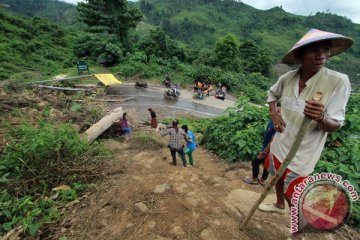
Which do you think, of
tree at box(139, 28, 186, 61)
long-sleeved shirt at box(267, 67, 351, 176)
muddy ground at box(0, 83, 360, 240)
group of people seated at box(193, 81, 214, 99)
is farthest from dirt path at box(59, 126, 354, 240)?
tree at box(139, 28, 186, 61)

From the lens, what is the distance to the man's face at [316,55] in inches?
74.4

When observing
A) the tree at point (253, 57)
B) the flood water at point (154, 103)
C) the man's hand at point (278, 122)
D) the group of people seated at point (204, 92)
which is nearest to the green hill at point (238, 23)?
the tree at point (253, 57)

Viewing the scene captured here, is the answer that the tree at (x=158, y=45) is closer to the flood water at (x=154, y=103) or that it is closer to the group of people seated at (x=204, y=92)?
the group of people seated at (x=204, y=92)

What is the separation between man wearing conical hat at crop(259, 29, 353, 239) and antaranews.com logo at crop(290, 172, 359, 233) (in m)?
0.12

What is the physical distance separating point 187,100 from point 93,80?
782 centimetres

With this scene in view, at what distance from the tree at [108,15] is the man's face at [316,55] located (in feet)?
86.9

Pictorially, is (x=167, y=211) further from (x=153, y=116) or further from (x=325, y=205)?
(x=153, y=116)

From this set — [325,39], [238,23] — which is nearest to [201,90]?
[325,39]

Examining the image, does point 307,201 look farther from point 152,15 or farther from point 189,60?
point 152,15

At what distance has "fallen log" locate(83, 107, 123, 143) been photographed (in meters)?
7.66

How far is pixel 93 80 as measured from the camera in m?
19.5

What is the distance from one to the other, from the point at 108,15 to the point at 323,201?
2776cm

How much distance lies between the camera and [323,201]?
80.0 inches

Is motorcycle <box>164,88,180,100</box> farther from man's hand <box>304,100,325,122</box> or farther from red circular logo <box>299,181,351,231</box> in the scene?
man's hand <box>304,100,325,122</box>
